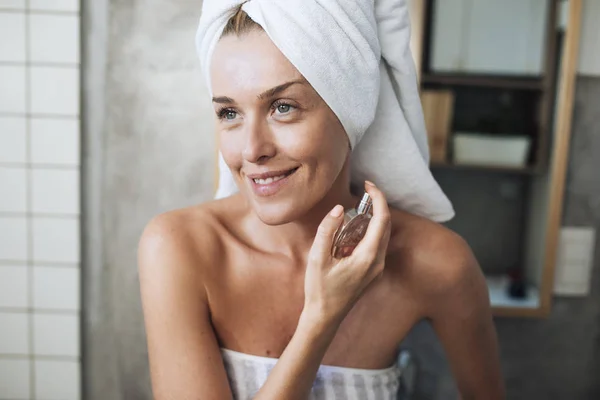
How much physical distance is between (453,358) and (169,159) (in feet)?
2.80

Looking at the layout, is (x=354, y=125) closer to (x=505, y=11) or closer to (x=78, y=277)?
(x=505, y=11)

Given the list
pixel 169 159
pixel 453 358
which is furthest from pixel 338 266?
pixel 169 159

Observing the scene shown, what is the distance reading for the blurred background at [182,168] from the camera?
1.27m

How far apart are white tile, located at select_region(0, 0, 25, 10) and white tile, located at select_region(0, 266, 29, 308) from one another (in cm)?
68

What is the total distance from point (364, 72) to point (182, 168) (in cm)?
76

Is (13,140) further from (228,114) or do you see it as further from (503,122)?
(503,122)

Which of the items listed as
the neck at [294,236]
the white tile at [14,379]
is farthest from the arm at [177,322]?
the white tile at [14,379]

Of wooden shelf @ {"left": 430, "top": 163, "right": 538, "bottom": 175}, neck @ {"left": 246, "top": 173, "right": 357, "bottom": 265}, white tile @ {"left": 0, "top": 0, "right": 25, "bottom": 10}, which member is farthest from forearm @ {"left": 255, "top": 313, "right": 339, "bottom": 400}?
white tile @ {"left": 0, "top": 0, "right": 25, "bottom": 10}

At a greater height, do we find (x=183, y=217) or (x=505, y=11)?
(x=505, y=11)

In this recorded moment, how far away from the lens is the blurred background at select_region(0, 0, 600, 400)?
127 cm

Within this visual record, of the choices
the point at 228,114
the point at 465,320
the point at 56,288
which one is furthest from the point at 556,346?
the point at 56,288

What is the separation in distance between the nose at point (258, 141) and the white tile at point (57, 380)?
1.08 meters

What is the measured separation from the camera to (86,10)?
133 centimetres

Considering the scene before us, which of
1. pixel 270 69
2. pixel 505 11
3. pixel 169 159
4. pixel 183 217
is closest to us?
pixel 270 69
